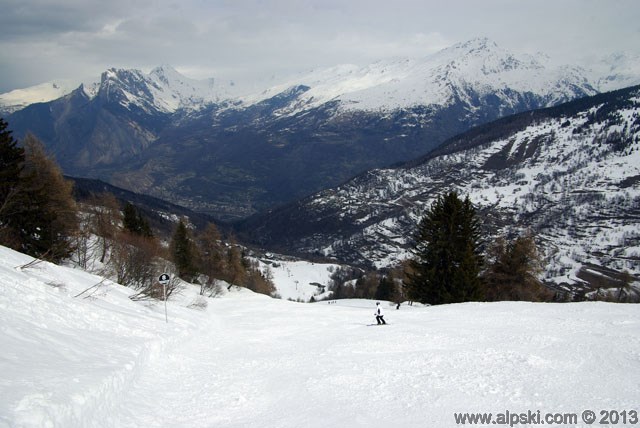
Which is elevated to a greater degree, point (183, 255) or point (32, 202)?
point (32, 202)

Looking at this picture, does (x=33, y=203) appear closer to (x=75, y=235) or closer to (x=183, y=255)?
(x=75, y=235)

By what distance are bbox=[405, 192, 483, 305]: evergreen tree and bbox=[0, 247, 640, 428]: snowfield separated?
18291 mm

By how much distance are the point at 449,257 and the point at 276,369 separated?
96.7 ft

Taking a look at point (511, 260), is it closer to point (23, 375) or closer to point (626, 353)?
point (626, 353)

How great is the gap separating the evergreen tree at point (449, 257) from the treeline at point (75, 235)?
25079 millimetres

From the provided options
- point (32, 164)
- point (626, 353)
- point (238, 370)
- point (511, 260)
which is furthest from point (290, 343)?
point (511, 260)

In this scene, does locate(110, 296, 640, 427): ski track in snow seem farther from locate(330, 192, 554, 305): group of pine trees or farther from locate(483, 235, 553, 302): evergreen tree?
locate(483, 235, 553, 302): evergreen tree

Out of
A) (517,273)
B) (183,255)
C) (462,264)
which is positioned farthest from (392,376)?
(183,255)

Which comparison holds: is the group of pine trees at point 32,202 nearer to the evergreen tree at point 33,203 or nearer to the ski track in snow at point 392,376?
the evergreen tree at point 33,203

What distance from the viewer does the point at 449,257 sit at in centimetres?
3878

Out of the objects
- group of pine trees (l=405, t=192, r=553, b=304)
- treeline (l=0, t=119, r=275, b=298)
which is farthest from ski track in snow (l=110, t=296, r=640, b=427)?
group of pine trees (l=405, t=192, r=553, b=304)

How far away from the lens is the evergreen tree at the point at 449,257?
37625 mm

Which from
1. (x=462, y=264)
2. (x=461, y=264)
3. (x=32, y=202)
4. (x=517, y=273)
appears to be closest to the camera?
(x=32, y=202)

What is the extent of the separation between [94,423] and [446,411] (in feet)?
25.7
